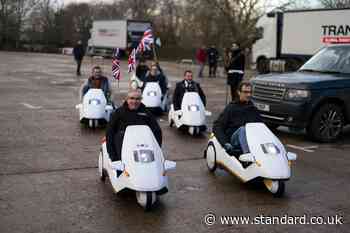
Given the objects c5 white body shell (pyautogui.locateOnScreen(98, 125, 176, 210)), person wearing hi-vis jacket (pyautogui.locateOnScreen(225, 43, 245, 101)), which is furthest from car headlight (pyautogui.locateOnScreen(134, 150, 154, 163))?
person wearing hi-vis jacket (pyautogui.locateOnScreen(225, 43, 245, 101))

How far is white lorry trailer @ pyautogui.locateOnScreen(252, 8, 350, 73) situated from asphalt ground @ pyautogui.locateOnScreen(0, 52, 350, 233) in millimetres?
14960

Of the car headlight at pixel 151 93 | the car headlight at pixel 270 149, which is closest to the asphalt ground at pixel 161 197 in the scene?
the car headlight at pixel 270 149

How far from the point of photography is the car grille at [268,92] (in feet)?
36.7

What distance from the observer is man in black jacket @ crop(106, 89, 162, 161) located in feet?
22.3

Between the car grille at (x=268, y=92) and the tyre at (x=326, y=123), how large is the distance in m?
0.83

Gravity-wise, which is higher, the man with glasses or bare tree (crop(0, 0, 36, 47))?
bare tree (crop(0, 0, 36, 47))

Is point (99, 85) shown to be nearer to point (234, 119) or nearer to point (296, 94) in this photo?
point (296, 94)

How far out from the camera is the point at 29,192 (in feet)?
22.5

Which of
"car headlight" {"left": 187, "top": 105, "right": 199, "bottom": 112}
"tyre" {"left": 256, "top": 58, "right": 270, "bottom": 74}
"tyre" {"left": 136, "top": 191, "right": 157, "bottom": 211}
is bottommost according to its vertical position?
"tyre" {"left": 136, "top": 191, "right": 157, "bottom": 211}

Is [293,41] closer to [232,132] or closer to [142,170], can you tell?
[232,132]

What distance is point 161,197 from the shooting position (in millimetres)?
6848

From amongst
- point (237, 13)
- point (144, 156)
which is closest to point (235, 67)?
point (144, 156)

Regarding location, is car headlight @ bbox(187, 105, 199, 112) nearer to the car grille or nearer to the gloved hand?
the car grille

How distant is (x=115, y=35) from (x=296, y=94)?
46.6 meters
